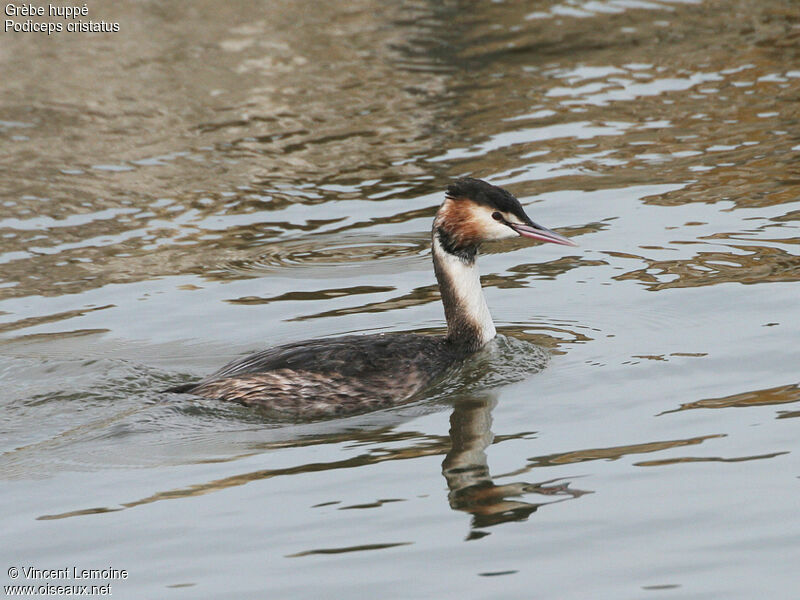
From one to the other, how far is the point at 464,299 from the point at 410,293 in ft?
5.42

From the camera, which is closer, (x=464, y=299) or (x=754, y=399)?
(x=754, y=399)

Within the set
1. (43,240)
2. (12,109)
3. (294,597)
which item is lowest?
(294,597)

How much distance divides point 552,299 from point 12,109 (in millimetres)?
9154

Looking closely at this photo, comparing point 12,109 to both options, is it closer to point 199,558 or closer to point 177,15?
point 177,15

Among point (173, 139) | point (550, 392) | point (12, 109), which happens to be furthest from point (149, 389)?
point (12, 109)

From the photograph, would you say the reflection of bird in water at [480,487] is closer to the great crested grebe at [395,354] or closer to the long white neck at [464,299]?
the great crested grebe at [395,354]

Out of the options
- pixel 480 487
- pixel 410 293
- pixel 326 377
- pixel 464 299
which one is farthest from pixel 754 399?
pixel 410 293

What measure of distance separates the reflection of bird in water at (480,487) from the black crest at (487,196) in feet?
4.72

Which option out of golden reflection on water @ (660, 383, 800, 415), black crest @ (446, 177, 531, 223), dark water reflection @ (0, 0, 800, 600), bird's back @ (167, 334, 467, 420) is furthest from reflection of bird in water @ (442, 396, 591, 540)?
black crest @ (446, 177, 531, 223)

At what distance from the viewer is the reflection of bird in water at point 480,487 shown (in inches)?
258

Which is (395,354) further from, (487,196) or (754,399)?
(754,399)

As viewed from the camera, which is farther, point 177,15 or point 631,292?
point 177,15

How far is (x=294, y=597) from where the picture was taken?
18.9ft

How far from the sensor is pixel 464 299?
908 cm
